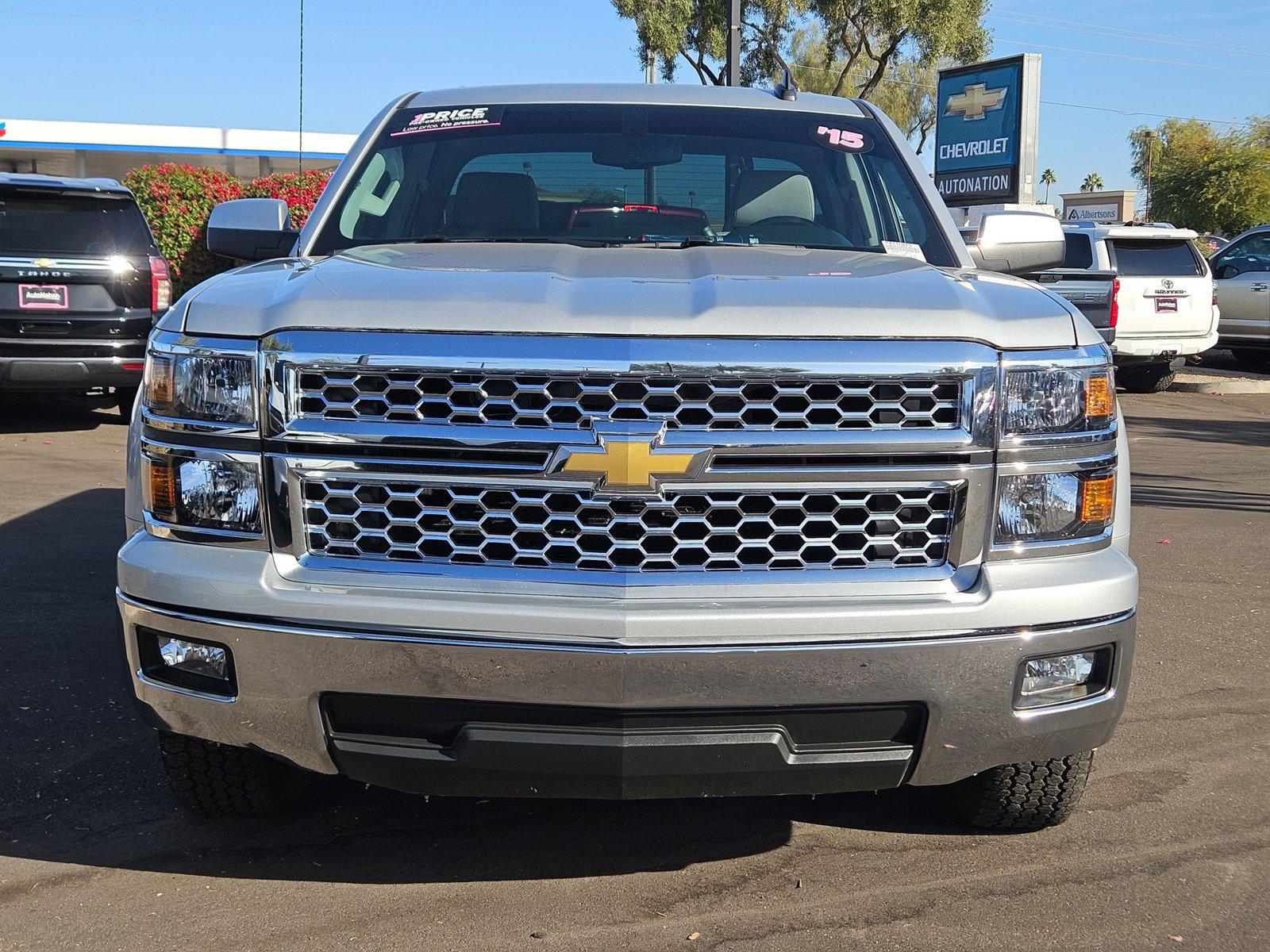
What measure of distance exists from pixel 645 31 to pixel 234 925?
119ft

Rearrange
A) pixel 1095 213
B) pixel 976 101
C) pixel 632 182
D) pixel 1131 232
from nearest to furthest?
pixel 632 182
pixel 1131 232
pixel 976 101
pixel 1095 213

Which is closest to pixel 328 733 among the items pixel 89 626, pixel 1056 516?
pixel 1056 516

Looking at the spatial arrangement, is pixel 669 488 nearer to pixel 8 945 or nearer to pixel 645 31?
pixel 8 945

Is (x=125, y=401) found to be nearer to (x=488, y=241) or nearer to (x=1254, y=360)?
(x=488, y=241)

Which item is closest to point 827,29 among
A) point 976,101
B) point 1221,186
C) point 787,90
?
point 976,101

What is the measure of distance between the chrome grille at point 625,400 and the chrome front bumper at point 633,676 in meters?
0.43

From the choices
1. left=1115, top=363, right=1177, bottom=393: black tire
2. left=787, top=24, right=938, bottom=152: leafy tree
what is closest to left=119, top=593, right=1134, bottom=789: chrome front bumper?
left=1115, top=363, right=1177, bottom=393: black tire

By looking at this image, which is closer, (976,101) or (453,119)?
(453,119)

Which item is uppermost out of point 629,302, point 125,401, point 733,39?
point 733,39

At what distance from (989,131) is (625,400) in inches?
900

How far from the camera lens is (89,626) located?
524cm

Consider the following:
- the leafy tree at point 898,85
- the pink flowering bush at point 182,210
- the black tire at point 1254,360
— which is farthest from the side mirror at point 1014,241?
the leafy tree at point 898,85

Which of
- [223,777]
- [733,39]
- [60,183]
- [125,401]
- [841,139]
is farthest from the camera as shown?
[733,39]

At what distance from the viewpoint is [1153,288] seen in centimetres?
1534
